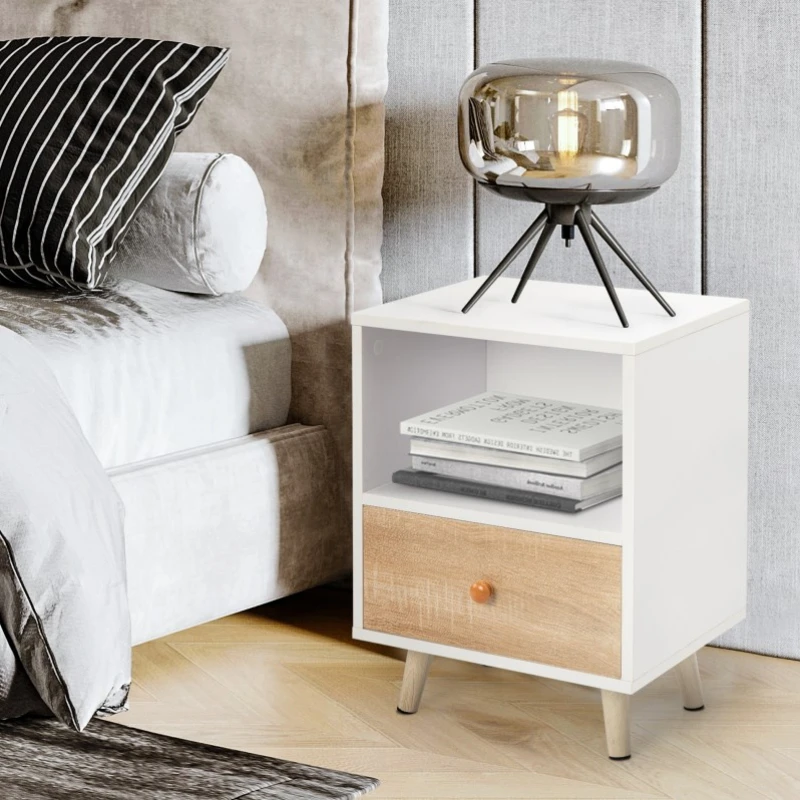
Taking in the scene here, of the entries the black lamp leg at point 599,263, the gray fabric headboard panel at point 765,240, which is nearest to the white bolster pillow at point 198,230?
the black lamp leg at point 599,263

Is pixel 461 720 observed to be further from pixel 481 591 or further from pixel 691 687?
pixel 691 687

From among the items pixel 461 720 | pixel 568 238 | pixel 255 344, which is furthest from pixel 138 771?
pixel 568 238

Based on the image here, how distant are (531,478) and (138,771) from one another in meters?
0.60

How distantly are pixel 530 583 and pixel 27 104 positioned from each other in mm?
1014

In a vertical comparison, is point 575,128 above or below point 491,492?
above

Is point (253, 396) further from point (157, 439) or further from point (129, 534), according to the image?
point (129, 534)

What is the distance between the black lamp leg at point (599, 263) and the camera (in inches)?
67.7

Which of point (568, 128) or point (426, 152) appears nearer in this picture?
point (568, 128)

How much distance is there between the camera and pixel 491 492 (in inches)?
71.4

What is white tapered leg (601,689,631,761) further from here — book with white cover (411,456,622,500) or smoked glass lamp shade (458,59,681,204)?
smoked glass lamp shade (458,59,681,204)

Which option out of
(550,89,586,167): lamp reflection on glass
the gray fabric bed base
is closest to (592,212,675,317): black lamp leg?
(550,89,586,167): lamp reflection on glass

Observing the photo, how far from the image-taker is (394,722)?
1845 mm

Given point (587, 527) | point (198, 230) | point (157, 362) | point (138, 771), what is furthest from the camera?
point (198, 230)

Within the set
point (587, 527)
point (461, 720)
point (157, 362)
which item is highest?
point (157, 362)
